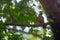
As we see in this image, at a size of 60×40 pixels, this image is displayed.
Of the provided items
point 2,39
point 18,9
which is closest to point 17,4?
point 18,9

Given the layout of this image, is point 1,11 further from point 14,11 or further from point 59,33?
point 59,33

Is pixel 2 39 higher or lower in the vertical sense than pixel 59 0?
lower

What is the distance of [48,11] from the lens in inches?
77.5

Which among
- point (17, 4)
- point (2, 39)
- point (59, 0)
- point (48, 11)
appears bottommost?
point (2, 39)

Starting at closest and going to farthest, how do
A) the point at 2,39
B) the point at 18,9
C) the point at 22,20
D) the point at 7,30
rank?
the point at 2,39, the point at 7,30, the point at 22,20, the point at 18,9

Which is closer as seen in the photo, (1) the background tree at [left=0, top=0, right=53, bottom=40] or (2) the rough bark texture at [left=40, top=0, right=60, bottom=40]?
(2) the rough bark texture at [left=40, top=0, right=60, bottom=40]

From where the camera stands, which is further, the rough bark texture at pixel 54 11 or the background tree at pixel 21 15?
the background tree at pixel 21 15

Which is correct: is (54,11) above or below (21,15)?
below

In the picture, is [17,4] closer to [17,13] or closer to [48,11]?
[17,13]

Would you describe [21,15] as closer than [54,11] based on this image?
No

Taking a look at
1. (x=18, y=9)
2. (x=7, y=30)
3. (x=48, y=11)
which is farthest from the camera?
(x=18, y=9)

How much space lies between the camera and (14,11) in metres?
2.98

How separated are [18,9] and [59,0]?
921 millimetres

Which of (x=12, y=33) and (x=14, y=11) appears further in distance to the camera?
(x=14, y=11)
